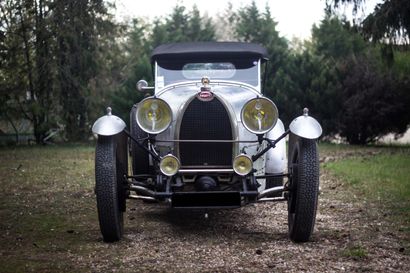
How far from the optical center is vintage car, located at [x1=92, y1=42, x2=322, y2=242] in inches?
200

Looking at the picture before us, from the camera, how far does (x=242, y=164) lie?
17.2 ft

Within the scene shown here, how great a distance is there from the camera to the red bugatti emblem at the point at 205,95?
5.52 meters

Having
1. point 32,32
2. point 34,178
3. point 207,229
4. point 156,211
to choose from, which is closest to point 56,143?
point 32,32

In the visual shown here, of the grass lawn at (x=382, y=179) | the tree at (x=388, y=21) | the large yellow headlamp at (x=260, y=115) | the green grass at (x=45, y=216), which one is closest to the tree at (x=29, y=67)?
the green grass at (x=45, y=216)

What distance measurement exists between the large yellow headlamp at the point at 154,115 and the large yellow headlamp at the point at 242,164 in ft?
2.38

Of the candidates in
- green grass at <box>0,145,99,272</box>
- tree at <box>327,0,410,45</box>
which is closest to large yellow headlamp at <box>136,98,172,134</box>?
green grass at <box>0,145,99,272</box>

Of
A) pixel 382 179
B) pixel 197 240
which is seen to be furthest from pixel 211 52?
pixel 382 179

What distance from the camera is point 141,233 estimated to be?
569cm

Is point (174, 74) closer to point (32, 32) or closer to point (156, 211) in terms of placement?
point (156, 211)

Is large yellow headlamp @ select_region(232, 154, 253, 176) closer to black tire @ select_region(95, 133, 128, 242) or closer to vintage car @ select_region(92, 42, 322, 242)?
vintage car @ select_region(92, 42, 322, 242)

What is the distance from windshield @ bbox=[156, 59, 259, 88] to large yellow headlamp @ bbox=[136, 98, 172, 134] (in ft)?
5.34

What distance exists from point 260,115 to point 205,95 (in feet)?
1.91

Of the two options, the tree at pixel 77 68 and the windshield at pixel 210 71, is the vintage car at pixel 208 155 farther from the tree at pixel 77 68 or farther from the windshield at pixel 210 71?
the tree at pixel 77 68

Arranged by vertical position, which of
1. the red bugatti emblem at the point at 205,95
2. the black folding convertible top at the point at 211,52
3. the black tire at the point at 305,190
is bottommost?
the black tire at the point at 305,190
